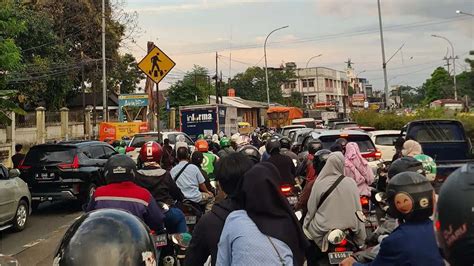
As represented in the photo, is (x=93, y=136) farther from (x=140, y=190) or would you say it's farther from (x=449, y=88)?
(x=449, y=88)

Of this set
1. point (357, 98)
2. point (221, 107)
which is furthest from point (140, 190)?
point (357, 98)

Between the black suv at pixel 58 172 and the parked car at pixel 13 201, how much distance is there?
1.47m

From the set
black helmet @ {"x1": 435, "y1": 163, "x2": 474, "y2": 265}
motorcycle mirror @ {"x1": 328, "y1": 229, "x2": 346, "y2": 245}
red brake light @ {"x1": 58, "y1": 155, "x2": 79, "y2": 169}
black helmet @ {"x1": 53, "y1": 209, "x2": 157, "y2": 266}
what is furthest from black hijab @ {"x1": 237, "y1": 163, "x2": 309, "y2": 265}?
red brake light @ {"x1": 58, "y1": 155, "x2": 79, "y2": 169}

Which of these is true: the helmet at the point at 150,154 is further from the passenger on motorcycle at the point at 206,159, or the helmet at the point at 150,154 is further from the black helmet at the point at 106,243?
the black helmet at the point at 106,243

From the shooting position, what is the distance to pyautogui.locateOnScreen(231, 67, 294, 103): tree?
271 ft

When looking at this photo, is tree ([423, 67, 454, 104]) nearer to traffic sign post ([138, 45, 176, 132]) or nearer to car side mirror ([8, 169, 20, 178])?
traffic sign post ([138, 45, 176, 132])

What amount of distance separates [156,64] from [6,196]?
164 inches

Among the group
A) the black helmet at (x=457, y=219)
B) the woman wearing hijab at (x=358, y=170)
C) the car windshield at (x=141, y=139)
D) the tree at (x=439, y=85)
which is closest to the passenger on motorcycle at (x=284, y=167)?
the woman wearing hijab at (x=358, y=170)

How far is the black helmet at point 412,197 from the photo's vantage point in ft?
9.78

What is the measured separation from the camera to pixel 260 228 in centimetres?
295

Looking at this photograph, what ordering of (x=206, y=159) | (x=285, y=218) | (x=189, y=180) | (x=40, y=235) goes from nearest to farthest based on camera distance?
(x=285, y=218), (x=189, y=180), (x=206, y=159), (x=40, y=235)

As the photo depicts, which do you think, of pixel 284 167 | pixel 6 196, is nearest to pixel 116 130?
pixel 6 196

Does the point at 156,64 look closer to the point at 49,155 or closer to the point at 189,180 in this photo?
the point at 49,155

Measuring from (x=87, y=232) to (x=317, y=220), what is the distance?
10.4ft
